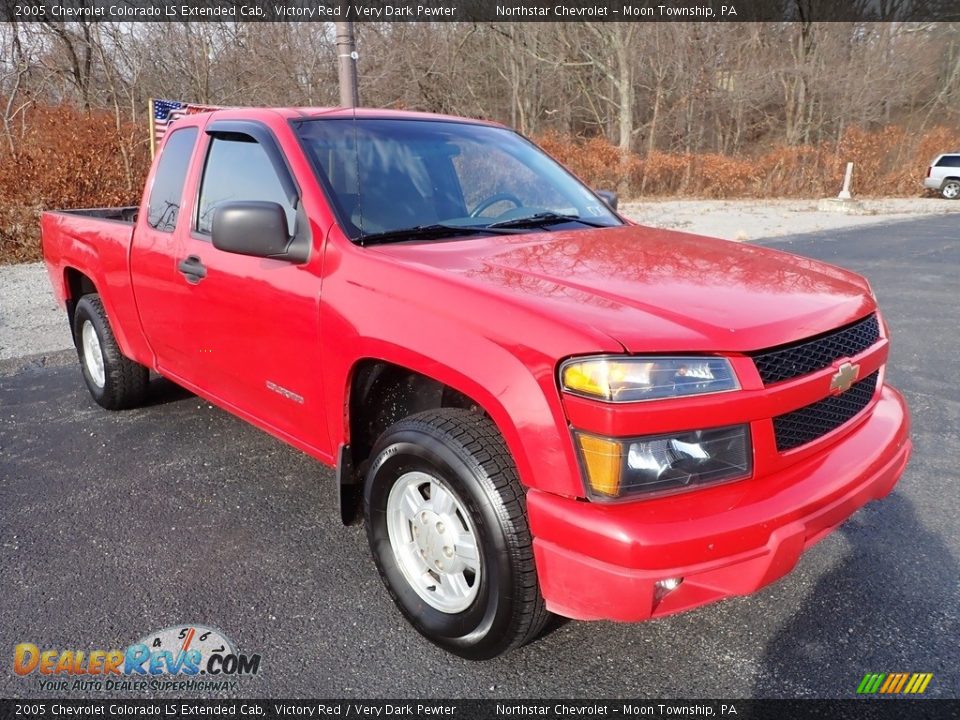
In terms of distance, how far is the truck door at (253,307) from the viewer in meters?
2.76

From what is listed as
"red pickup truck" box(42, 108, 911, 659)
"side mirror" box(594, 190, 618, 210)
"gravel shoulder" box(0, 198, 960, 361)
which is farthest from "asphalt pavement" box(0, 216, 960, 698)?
"gravel shoulder" box(0, 198, 960, 361)

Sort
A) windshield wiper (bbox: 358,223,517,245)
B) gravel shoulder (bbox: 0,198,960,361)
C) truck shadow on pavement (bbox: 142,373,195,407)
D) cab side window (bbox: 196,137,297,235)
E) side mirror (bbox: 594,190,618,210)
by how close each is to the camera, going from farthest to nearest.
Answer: gravel shoulder (bbox: 0,198,960,361)
truck shadow on pavement (bbox: 142,373,195,407)
side mirror (bbox: 594,190,618,210)
cab side window (bbox: 196,137,297,235)
windshield wiper (bbox: 358,223,517,245)

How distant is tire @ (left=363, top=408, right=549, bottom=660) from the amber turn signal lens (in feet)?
0.86

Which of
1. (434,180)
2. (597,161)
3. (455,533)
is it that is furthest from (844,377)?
(597,161)

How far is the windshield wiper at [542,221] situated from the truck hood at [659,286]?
143 mm

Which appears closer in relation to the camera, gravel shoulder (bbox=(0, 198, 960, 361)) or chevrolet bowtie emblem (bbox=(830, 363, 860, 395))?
chevrolet bowtie emblem (bbox=(830, 363, 860, 395))

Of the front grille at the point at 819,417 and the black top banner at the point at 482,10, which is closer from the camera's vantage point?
the front grille at the point at 819,417

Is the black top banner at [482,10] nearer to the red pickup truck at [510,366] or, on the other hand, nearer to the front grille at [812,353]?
the red pickup truck at [510,366]

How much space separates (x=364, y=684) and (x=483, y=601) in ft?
1.60

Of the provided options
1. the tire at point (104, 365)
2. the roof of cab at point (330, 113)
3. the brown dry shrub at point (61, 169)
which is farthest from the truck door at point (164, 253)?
the brown dry shrub at point (61, 169)

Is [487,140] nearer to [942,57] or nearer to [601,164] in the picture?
[601,164]

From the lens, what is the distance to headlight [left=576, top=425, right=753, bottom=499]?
74.4 inches

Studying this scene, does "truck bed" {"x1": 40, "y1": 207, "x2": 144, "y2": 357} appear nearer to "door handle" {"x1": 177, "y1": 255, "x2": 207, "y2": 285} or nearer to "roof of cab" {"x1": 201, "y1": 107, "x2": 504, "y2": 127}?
"door handle" {"x1": 177, "y1": 255, "x2": 207, "y2": 285}

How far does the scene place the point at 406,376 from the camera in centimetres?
270
